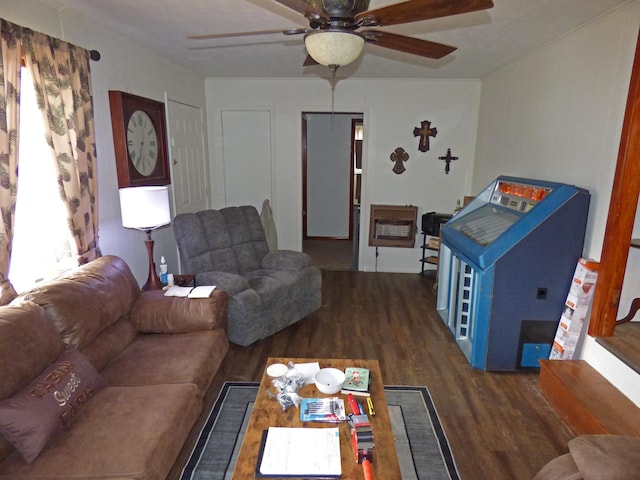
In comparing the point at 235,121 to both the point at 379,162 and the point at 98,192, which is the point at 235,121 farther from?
the point at 98,192

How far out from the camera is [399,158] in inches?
195

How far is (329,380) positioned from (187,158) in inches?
130

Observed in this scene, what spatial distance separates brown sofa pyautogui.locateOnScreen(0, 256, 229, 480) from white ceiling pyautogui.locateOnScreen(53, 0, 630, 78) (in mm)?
1662

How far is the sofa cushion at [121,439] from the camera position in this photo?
146cm

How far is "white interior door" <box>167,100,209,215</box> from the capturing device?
13.2ft

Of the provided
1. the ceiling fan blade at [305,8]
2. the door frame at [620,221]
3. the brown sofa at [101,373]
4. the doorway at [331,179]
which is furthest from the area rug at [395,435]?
the doorway at [331,179]

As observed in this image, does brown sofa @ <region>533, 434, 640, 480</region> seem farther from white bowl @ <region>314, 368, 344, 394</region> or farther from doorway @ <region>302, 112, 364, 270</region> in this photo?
doorway @ <region>302, 112, 364, 270</region>

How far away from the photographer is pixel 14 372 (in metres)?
1.58

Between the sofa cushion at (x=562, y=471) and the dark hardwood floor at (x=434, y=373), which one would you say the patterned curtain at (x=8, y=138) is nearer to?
the dark hardwood floor at (x=434, y=373)

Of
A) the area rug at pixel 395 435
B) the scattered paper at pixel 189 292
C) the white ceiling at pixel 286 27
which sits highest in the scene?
the white ceiling at pixel 286 27

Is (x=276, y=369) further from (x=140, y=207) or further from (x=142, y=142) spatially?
(x=142, y=142)

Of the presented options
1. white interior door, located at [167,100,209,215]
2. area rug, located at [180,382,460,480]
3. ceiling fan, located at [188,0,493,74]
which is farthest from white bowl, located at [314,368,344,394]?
white interior door, located at [167,100,209,215]

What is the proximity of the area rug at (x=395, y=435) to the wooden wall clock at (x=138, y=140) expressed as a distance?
184 centimetres

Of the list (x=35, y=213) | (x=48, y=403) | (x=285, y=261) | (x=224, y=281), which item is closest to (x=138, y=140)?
(x=35, y=213)
